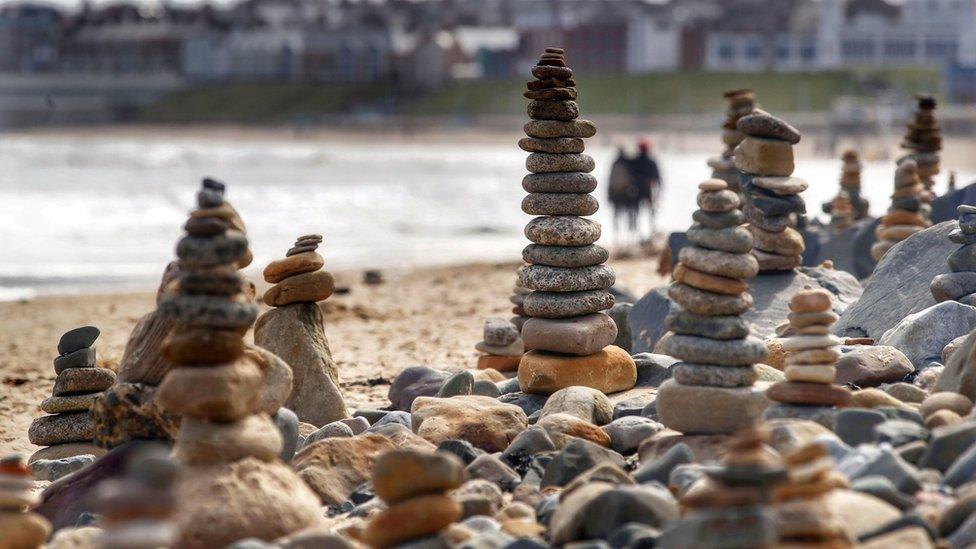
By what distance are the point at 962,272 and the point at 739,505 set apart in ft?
16.3

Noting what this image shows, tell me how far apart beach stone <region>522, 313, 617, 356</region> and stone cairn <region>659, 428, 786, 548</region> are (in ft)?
13.0

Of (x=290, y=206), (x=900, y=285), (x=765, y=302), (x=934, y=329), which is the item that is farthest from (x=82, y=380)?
(x=290, y=206)

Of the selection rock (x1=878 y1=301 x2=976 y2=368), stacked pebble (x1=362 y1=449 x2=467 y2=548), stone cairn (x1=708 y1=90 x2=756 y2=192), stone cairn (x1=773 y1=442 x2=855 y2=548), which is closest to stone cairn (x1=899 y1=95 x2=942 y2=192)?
stone cairn (x1=708 y1=90 x2=756 y2=192)

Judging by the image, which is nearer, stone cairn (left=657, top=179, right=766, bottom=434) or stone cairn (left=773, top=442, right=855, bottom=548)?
stone cairn (left=773, top=442, right=855, bottom=548)

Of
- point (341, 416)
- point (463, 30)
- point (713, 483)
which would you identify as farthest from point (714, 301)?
point (463, 30)

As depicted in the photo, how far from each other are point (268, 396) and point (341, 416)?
186 cm

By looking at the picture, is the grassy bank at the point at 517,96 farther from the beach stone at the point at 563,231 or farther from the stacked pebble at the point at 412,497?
the stacked pebble at the point at 412,497

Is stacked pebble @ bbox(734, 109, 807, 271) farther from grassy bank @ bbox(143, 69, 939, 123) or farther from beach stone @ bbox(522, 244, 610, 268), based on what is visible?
grassy bank @ bbox(143, 69, 939, 123)

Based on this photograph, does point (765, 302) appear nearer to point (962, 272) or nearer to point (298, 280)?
point (962, 272)

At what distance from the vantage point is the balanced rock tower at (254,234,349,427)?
8.66m

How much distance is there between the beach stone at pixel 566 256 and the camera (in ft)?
29.0

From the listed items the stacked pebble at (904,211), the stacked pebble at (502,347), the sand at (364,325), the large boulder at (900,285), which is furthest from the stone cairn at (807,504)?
the stacked pebble at (904,211)

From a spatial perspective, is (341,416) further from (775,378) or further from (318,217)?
(318,217)

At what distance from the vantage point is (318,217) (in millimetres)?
33594
